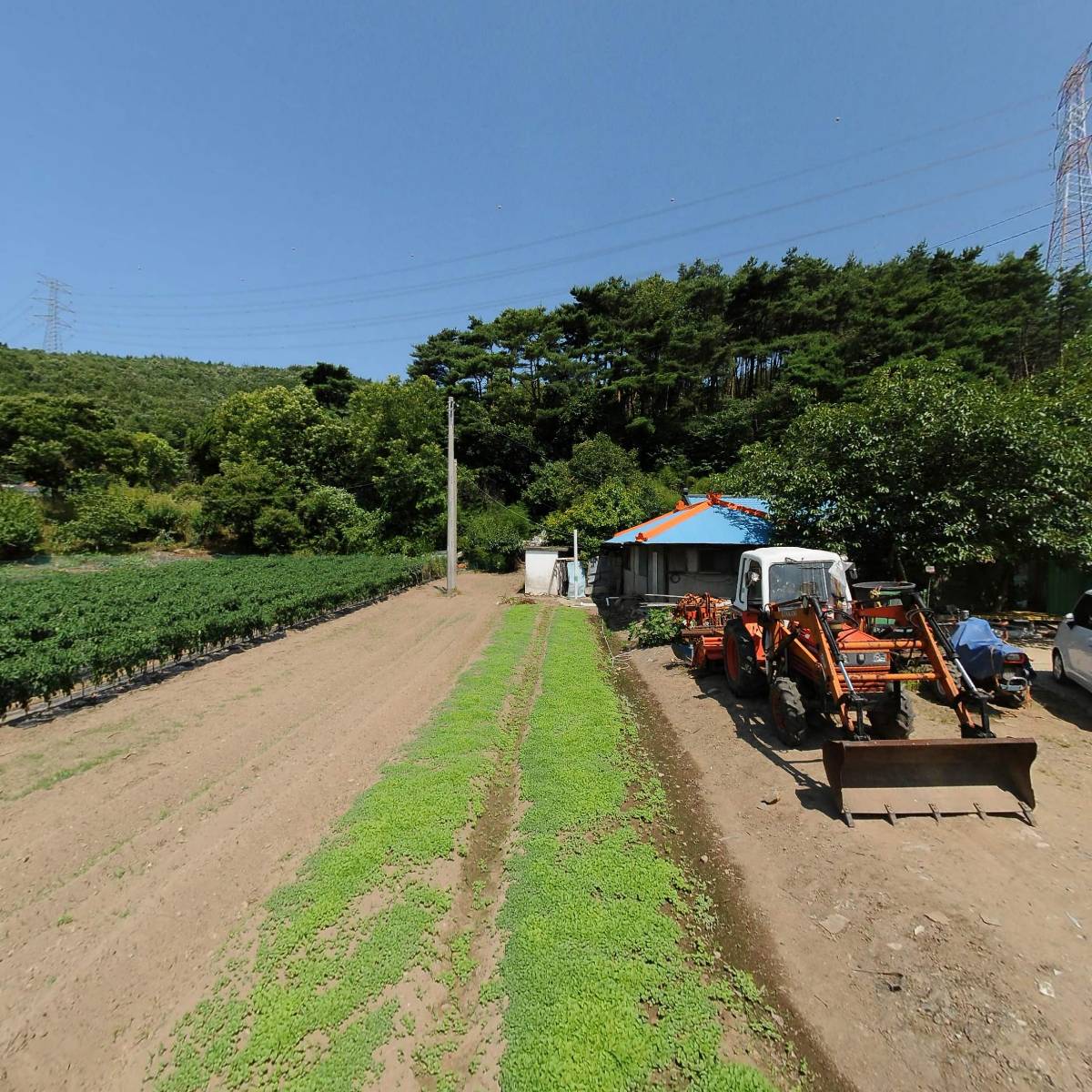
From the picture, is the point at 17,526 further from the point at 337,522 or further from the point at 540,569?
the point at 540,569

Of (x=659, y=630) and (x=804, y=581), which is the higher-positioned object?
(x=804, y=581)

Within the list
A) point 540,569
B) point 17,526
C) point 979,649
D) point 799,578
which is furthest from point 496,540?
point 979,649

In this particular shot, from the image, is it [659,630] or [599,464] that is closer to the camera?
[659,630]

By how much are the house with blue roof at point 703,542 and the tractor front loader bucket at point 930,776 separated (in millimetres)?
9088

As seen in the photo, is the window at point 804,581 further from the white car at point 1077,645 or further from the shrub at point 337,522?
the shrub at point 337,522

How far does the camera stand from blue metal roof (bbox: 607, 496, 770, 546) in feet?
44.7

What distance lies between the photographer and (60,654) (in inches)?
309

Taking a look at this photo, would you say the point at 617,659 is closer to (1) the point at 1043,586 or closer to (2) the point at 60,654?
(2) the point at 60,654

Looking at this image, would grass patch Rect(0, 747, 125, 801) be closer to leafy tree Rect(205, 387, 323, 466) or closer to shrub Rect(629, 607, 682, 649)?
shrub Rect(629, 607, 682, 649)

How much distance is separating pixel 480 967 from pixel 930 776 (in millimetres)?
4194

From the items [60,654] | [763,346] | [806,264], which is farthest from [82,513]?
[806,264]

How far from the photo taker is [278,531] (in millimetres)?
33219

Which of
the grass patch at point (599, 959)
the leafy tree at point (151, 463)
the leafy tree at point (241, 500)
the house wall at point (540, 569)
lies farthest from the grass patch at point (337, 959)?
the leafy tree at point (151, 463)

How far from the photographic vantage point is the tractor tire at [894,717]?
5.71 meters
